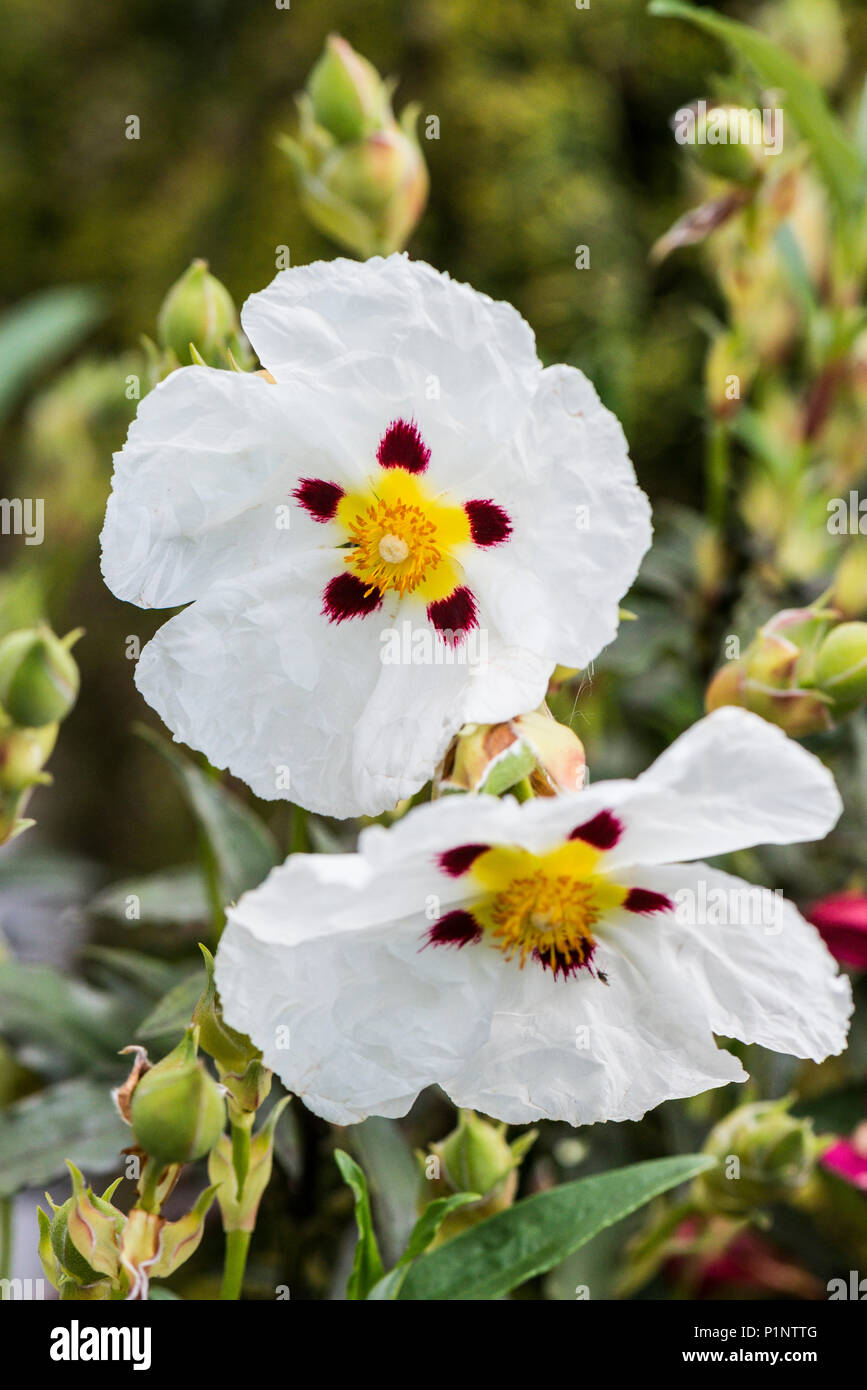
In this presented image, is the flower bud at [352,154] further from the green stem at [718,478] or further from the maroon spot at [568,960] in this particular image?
the maroon spot at [568,960]

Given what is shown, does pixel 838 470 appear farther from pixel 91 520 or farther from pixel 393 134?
pixel 91 520

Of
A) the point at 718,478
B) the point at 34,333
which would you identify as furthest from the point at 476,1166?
the point at 34,333

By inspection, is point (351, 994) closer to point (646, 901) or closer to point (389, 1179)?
point (646, 901)

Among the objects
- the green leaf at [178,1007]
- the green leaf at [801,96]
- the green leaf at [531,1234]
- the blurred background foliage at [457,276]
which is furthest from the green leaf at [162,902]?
the green leaf at [801,96]

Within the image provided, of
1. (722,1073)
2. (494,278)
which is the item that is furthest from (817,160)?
(722,1073)

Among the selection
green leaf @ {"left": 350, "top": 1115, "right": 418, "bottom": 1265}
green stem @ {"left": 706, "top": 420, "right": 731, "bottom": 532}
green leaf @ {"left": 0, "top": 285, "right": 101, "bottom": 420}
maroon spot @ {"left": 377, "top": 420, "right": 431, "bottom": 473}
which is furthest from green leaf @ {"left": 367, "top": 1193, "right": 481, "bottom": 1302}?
green leaf @ {"left": 0, "top": 285, "right": 101, "bottom": 420}

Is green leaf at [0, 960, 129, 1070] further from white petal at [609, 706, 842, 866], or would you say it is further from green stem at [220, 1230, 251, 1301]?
white petal at [609, 706, 842, 866]
